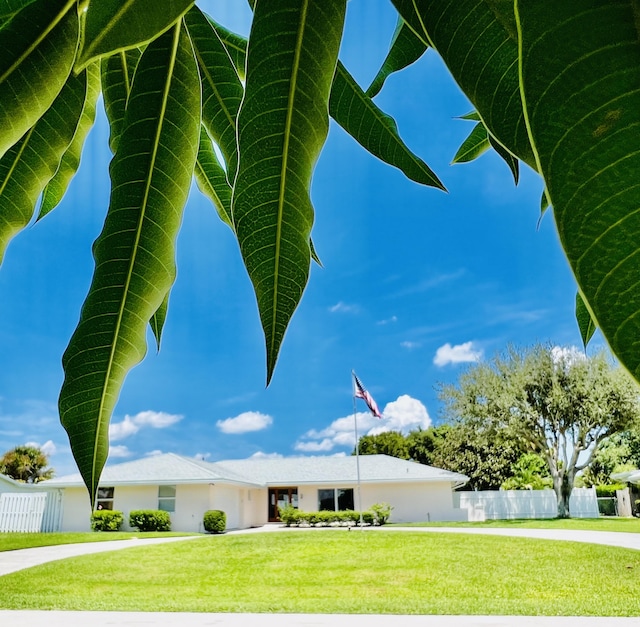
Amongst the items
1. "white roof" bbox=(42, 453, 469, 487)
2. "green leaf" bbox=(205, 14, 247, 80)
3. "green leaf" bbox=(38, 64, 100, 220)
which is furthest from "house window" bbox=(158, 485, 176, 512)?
"green leaf" bbox=(205, 14, 247, 80)

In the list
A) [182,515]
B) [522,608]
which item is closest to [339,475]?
[182,515]

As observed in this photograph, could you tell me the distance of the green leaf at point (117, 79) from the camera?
0.70 meters

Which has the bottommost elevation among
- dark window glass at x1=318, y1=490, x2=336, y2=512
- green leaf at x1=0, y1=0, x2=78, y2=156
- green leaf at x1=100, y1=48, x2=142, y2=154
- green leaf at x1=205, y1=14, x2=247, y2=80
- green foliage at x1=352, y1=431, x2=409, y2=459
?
dark window glass at x1=318, y1=490, x2=336, y2=512

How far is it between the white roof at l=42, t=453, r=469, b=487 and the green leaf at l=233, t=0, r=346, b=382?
63.7 feet

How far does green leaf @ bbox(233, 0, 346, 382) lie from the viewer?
0.44 meters

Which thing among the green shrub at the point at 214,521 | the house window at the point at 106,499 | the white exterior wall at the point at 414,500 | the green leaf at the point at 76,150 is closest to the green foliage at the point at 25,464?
the house window at the point at 106,499

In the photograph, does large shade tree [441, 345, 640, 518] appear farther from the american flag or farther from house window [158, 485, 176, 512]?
house window [158, 485, 176, 512]

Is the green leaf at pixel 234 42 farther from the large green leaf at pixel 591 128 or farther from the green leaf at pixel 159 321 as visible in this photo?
the large green leaf at pixel 591 128

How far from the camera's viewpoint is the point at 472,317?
56875 mm

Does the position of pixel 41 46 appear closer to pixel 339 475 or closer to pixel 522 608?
pixel 522 608

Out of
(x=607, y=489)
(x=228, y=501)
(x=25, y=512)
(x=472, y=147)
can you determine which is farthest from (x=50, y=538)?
(x=607, y=489)

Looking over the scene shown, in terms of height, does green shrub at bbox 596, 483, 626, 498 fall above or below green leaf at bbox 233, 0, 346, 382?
below

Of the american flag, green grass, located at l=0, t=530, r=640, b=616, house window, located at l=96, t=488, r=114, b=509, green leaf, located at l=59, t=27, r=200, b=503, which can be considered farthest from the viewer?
house window, located at l=96, t=488, r=114, b=509

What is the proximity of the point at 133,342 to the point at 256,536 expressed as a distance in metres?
16.1
